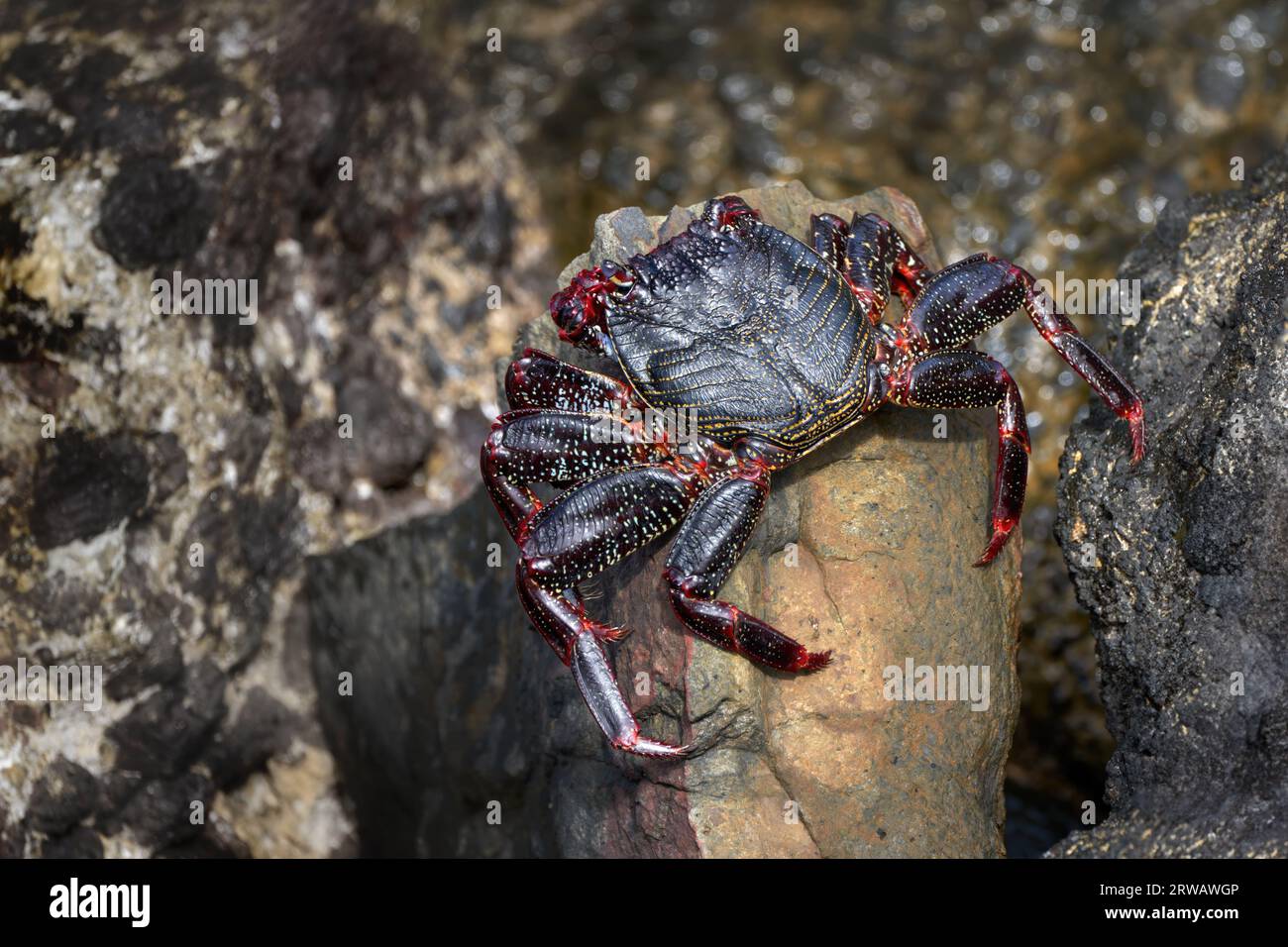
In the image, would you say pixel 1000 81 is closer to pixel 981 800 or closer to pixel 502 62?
pixel 502 62

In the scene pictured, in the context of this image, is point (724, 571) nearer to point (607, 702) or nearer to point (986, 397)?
point (607, 702)

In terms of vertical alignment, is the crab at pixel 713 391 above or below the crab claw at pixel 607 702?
above

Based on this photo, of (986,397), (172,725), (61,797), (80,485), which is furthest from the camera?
(172,725)

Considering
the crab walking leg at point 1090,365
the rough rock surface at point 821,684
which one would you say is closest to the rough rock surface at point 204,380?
the rough rock surface at point 821,684

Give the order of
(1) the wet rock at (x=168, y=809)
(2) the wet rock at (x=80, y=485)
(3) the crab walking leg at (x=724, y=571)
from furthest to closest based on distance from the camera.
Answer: (1) the wet rock at (x=168, y=809) < (2) the wet rock at (x=80, y=485) < (3) the crab walking leg at (x=724, y=571)

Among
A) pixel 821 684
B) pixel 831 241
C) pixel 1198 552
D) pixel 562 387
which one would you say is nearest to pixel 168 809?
pixel 562 387

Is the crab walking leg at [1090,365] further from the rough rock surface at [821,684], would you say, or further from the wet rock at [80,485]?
the wet rock at [80,485]

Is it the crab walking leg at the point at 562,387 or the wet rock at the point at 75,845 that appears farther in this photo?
the wet rock at the point at 75,845
